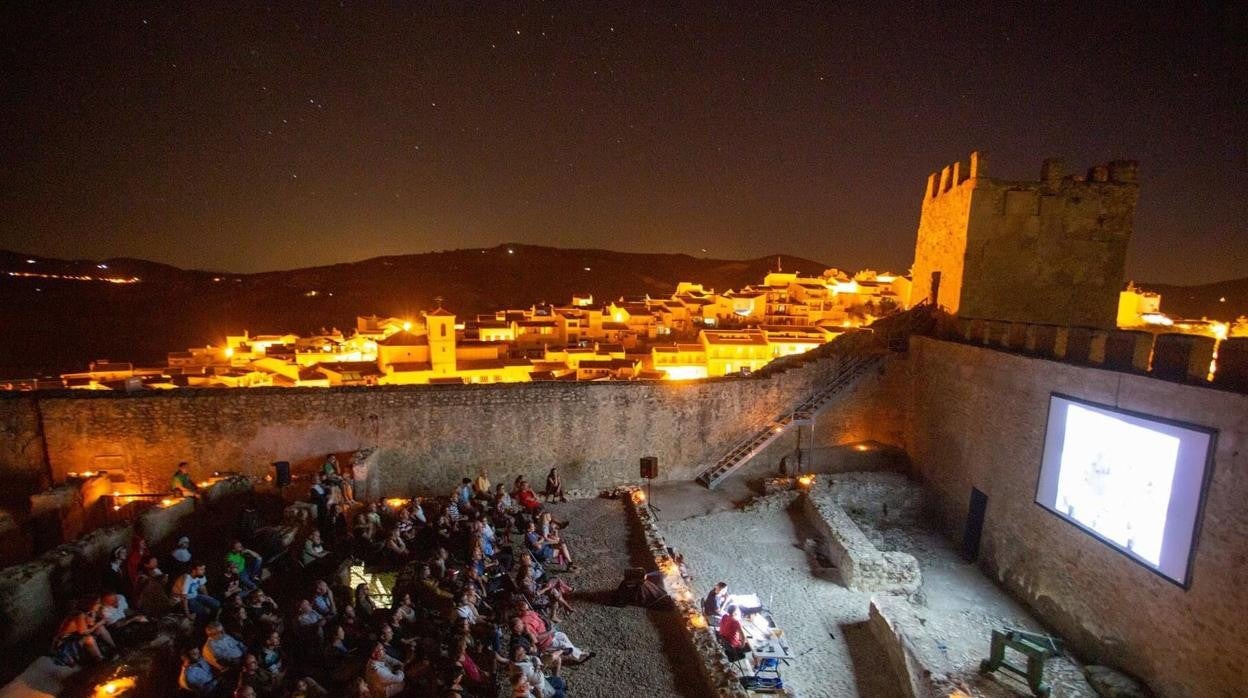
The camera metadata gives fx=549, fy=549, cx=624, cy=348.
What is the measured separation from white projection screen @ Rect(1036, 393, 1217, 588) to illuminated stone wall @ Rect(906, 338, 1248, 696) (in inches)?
6.9

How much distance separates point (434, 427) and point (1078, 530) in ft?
43.7

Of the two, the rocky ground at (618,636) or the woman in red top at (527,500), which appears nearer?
the rocky ground at (618,636)

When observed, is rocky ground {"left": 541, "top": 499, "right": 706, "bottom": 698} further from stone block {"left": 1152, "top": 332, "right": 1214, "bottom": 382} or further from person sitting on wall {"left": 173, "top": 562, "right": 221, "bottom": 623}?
stone block {"left": 1152, "top": 332, "right": 1214, "bottom": 382}

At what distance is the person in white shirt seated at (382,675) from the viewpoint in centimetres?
626

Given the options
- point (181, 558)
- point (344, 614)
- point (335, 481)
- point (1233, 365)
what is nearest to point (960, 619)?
point (1233, 365)

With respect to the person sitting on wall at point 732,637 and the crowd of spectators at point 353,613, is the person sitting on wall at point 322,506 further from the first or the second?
the person sitting on wall at point 732,637

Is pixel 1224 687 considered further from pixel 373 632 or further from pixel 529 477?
pixel 529 477

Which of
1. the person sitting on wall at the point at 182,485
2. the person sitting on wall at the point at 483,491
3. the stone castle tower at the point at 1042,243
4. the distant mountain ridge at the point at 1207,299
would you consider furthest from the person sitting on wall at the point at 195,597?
the distant mountain ridge at the point at 1207,299

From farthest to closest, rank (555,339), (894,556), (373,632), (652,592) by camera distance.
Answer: (555,339)
(894,556)
(652,592)
(373,632)

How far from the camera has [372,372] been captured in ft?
126

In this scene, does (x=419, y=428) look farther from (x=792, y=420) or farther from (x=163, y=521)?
(x=792, y=420)

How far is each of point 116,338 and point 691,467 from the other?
220ft

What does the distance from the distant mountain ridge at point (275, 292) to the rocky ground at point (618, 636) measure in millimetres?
50697

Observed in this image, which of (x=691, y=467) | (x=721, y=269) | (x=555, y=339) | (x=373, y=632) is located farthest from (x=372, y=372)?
(x=721, y=269)
